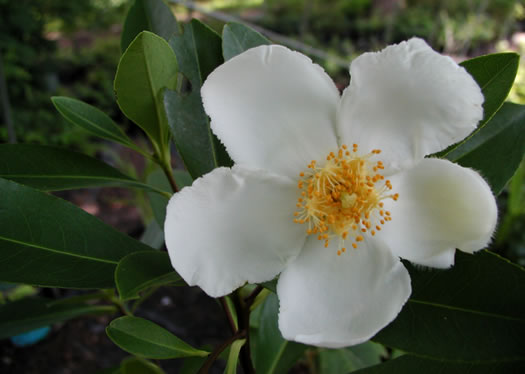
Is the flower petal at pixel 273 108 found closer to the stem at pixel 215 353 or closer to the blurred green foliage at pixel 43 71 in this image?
the stem at pixel 215 353

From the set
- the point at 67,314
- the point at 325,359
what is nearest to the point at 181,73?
the point at 67,314

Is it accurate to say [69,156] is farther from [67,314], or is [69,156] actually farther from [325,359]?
[325,359]

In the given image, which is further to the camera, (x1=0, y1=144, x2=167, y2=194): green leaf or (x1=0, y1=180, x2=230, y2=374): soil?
(x1=0, y1=180, x2=230, y2=374): soil

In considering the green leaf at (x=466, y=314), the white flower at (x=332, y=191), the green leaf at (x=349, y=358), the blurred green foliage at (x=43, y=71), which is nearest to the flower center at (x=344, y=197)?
the white flower at (x=332, y=191)

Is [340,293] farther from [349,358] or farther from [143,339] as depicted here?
[349,358]

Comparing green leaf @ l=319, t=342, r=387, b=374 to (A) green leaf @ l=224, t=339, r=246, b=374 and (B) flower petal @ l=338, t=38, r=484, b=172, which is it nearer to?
(A) green leaf @ l=224, t=339, r=246, b=374

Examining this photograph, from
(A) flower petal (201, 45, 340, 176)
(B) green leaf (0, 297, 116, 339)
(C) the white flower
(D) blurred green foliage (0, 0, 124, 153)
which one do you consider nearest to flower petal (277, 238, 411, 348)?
(C) the white flower
